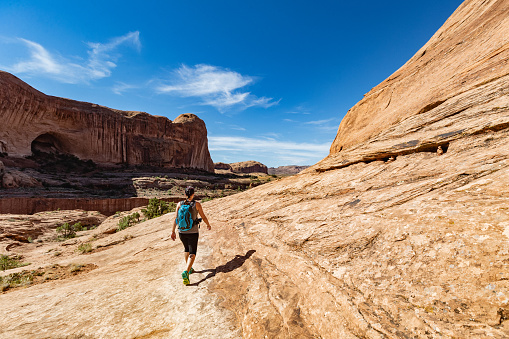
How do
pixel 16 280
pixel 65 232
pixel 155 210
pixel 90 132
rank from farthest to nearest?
pixel 90 132
pixel 155 210
pixel 65 232
pixel 16 280

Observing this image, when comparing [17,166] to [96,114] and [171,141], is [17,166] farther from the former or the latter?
[171,141]

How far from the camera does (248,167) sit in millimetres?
165750

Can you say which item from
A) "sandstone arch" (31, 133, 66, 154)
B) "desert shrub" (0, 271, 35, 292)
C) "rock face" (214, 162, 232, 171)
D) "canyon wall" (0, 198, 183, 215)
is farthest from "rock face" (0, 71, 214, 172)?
"rock face" (214, 162, 232, 171)

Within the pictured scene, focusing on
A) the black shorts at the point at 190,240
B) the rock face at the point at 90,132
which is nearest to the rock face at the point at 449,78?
the black shorts at the point at 190,240

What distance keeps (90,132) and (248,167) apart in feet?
378

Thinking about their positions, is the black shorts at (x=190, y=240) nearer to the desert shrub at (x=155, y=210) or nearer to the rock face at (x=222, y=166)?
the desert shrub at (x=155, y=210)

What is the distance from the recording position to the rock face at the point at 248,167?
165625 millimetres

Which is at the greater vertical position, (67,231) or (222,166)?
(222,166)

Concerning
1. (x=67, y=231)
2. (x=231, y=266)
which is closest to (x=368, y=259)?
(x=231, y=266)

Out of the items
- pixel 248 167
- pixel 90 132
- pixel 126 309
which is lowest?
pixel 126 309

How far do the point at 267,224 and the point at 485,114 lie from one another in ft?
19.4

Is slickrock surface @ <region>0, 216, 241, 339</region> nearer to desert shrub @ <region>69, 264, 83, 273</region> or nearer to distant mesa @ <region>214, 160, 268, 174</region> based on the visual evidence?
desert shrub @ <region>69, 264, 83, 273</region>

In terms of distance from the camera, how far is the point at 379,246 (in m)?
3.47

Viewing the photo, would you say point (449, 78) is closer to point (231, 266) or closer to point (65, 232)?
point (231, 266)
